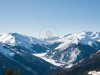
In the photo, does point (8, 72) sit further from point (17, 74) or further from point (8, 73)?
point (17, 74)

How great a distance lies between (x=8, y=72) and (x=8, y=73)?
0.43m

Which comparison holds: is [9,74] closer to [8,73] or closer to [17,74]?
[8,73]

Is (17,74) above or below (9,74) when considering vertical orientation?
above

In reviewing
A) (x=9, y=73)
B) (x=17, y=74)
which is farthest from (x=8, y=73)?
(x=17, y=74)

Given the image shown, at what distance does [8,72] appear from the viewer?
172 feet

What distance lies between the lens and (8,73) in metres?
51.9

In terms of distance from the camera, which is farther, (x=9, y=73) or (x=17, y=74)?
(x=17, y=74)

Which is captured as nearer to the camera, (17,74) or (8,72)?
(8,72)

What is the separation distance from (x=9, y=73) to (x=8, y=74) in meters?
0.26

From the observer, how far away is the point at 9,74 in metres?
51.3

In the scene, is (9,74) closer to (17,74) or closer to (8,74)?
(8,74)

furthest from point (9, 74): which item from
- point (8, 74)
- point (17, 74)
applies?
point (17, 74)

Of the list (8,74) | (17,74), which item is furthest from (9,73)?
(17,74)

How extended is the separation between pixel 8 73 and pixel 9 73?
0.39 m
